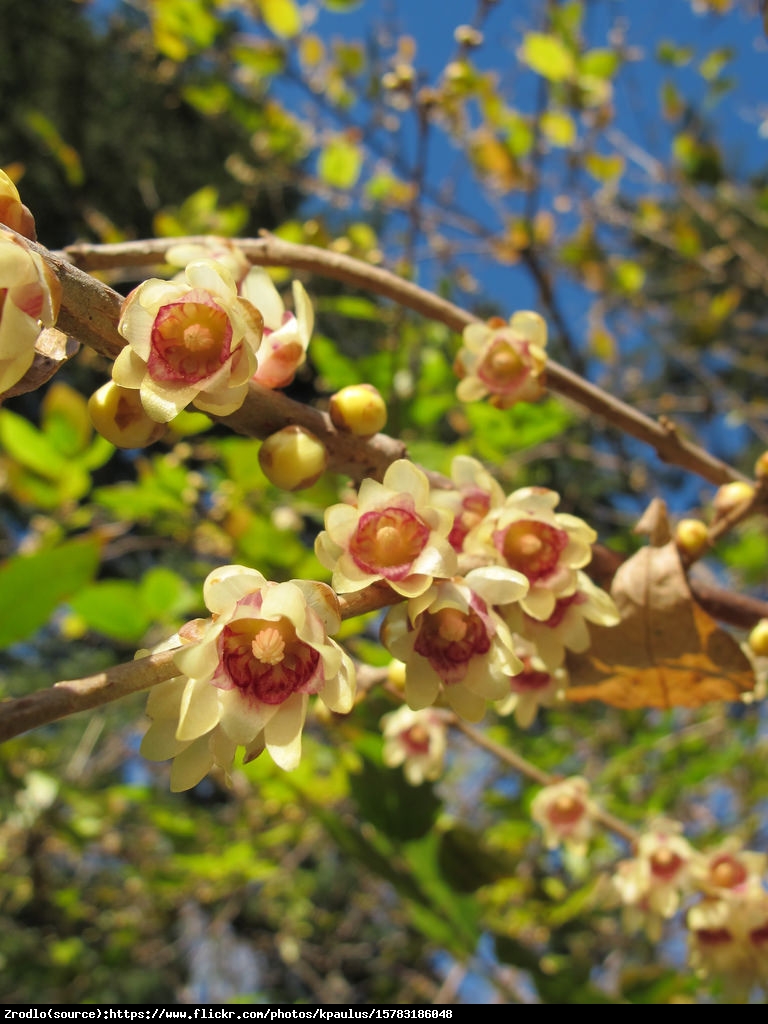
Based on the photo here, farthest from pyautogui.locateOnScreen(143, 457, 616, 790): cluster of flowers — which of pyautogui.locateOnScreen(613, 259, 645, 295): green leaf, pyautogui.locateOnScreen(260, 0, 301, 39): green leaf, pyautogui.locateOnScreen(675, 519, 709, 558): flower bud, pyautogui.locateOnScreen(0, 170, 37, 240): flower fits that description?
pyautogui.locateOnScreen(613, 259, 645, 295): green leaf

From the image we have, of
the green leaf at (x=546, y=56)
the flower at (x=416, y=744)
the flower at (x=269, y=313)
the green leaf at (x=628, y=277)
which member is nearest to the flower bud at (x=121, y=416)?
the flower at (x=269, y=313)

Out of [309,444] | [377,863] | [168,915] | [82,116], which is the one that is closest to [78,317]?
[309,444]

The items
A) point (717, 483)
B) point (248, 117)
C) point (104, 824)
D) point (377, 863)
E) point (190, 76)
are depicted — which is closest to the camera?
point (717, 483)

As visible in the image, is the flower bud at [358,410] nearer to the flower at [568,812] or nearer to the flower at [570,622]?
the flower at [570,622]

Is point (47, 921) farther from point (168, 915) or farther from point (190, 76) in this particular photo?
point (190, 76)

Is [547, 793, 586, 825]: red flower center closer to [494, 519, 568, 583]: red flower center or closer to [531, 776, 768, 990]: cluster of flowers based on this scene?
[531, 776, 768, 990]: cluster of flowers

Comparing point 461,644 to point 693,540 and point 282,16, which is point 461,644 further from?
point 282,16
